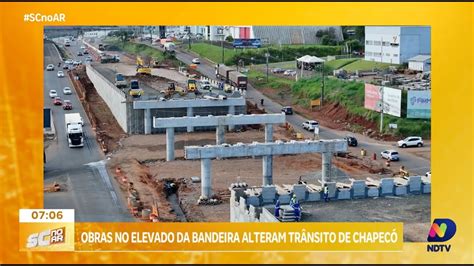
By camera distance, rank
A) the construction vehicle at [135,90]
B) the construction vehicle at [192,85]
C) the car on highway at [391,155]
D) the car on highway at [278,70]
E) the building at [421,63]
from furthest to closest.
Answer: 1. the construction vehicle at [135,90]
2. the car on highway at [391,155]
3. the construction vehicle at [192,85]
4. the car on highway at [278,70]
5. the building at [421,63]

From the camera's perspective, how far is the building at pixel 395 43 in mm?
7344

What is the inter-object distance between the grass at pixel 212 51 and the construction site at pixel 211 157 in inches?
24.7

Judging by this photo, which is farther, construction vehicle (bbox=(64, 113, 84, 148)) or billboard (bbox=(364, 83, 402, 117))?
billboard (bbox=(364, 83, 402, 117))

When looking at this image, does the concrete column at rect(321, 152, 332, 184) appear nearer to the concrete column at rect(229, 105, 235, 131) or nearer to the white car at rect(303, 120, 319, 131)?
the white car at rect(303, 120, 319, 131)

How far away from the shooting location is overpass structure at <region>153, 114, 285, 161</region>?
10672 millimetres

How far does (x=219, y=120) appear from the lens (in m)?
10.7

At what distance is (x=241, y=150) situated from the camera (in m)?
9.57

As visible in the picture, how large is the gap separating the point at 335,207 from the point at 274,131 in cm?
346

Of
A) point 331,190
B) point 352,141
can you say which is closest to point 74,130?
point 331,190

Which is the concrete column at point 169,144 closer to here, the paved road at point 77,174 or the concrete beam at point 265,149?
the concrete beam at point 265,149

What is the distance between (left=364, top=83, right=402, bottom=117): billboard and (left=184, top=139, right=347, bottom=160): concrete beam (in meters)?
1.26

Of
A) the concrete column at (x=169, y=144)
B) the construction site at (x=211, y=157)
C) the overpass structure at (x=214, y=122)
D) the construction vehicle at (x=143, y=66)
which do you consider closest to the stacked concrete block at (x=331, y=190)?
the construction site at (x=211, y=157)

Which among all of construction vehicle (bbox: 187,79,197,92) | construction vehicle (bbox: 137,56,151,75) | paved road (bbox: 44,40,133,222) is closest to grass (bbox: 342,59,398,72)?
construction vehicle (bbox: 187,79,197,92)

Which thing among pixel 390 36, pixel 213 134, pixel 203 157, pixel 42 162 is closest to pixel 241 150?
pixel 203 157
